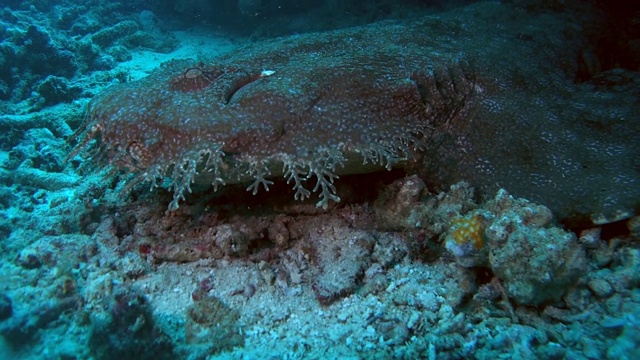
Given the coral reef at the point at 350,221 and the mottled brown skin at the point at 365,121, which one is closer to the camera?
the coral reef at the point at 350,221

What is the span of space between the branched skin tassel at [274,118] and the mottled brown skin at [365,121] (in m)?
0.01

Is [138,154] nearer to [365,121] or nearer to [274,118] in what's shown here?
[274,118]

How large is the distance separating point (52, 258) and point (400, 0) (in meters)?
9.96

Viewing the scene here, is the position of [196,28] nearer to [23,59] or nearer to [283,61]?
[23,59]

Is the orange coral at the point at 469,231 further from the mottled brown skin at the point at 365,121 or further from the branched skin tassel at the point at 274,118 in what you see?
the branched skin tassel at the point at 274,118

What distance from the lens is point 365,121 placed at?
10.8 feet

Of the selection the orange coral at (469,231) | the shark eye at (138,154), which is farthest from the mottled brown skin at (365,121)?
the orange coral at (469,231)

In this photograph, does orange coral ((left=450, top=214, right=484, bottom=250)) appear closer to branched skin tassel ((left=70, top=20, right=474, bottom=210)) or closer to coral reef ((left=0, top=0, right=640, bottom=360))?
coral reef ((left=0, top=0, right=640, bottom=360))

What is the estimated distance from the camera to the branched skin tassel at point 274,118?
291cm

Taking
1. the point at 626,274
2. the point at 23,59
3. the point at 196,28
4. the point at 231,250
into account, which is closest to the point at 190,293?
the point at 231,250

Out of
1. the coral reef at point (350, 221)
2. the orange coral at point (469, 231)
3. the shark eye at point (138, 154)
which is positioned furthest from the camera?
the shark eye at point (138, 154)

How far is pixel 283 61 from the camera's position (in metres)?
4.00

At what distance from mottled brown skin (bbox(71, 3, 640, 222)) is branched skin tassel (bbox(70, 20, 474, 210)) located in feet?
0.04

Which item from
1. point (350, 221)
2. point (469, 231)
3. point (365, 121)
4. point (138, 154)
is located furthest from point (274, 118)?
point (469, 231)
